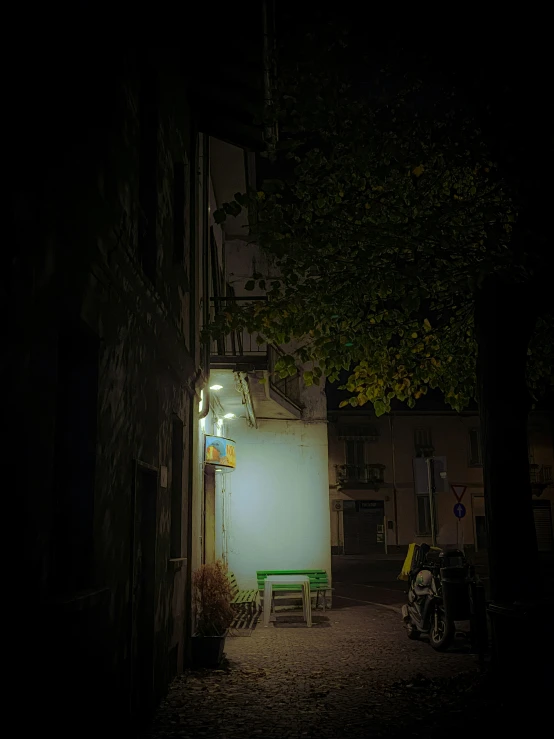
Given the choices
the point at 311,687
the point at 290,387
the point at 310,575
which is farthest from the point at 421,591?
the point at 290,387

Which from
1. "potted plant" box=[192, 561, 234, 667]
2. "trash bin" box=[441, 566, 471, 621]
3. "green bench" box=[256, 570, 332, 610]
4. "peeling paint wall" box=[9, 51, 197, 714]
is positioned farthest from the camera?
"green bench" box=[256, 570, 332, 610]

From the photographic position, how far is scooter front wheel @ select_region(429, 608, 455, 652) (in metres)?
9.63

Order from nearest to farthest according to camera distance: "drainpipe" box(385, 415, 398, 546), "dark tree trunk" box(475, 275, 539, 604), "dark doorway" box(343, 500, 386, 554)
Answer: "dark tree trunk" box(475, 275, 539, 604), "dark doorway" box(343, 500, 386, 554), "drainpipe" box(385, 415, 398, 546)

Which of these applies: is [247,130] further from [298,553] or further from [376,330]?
[298,553]

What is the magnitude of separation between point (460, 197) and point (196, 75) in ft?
13.2

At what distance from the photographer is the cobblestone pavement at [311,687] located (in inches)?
248

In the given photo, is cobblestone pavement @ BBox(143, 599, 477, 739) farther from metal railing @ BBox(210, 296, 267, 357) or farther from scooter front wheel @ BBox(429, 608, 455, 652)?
metal railing @ BBox(210, 296, 267, 357)

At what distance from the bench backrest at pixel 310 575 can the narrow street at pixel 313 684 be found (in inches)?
54.7

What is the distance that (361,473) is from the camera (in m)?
46.4

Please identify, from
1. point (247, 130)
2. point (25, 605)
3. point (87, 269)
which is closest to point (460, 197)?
point (247, 130)

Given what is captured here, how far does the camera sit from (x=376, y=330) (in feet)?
31.3

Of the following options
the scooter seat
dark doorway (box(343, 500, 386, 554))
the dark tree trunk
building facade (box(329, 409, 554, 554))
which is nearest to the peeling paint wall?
the dark tree trunk

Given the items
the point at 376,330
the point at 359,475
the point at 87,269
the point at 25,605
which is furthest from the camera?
the point at 359,475

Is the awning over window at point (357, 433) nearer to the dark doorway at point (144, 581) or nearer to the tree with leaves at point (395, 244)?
the tree with leaves at point (395, 244)
